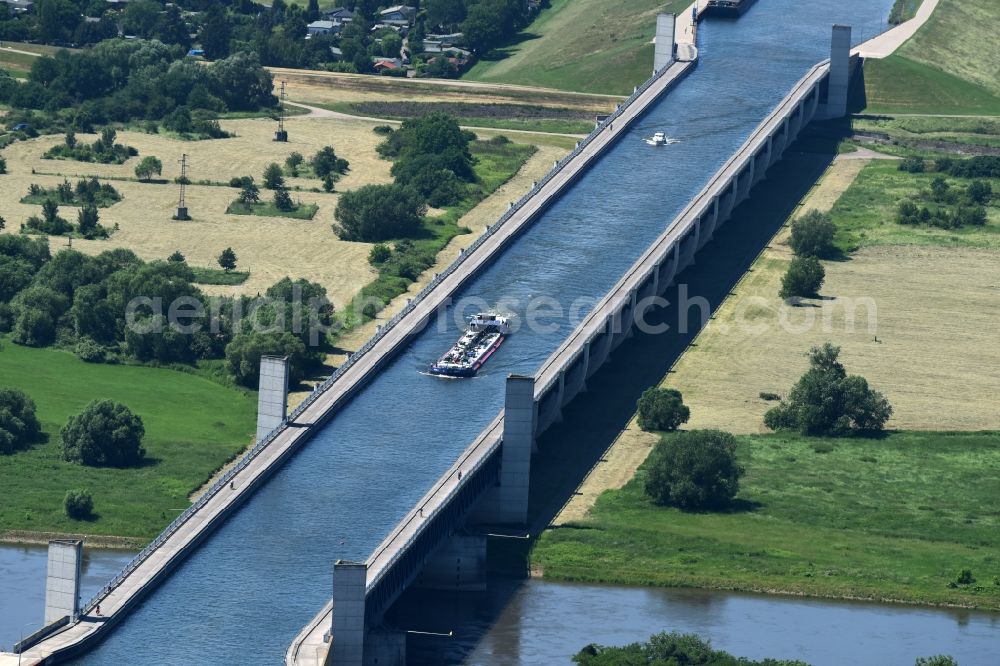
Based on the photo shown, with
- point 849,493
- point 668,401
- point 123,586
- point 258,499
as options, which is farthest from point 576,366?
point 123,586

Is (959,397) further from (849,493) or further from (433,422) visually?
(433,422)

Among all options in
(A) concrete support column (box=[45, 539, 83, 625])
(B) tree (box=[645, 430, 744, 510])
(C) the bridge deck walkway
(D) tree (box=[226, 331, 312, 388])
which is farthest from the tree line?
(A) concrete support column (box=[45, 539, 83, 625])

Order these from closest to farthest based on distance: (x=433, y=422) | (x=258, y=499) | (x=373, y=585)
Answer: (x=373, y=585), (x=258, y=499), (x=433, y=422)

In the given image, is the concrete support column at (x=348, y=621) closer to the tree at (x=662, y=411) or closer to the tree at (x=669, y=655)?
the tree at (x=669, y=655)

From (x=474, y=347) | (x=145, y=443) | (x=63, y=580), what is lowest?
(x=145, y=443)

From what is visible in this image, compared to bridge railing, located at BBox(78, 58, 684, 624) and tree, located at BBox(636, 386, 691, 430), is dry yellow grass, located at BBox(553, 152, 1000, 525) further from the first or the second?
bridge railing, located at BBox(78, 58, 684, 624)

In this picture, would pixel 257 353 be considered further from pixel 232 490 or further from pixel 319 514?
pixel 319 514

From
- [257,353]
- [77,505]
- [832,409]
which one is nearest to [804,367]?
[832,409]
